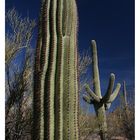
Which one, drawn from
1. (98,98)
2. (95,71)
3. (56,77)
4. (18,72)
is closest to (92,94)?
(98,98)

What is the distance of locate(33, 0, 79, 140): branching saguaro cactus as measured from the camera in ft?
11.3

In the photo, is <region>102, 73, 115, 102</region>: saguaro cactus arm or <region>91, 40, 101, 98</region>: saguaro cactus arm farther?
<region>91, 40, 101, 98</region>: saguaro cactus arm

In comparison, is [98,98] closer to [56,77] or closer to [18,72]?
[18,72]

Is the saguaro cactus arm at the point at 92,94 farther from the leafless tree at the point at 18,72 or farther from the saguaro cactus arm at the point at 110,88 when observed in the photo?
the leafless tree at the point at 18,72

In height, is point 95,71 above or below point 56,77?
above

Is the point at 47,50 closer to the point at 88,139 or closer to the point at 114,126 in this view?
the point at 88,139

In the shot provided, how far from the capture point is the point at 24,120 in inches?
215

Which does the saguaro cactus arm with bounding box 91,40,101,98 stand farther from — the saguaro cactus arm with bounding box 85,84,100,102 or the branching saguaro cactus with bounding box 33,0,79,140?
the branching saguaro cactus with bounding box 33,0,79,140

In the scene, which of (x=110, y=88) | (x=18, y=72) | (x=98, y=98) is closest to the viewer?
(x=18, y=72)

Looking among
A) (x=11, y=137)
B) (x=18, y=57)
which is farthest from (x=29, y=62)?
(x=11, y=137)

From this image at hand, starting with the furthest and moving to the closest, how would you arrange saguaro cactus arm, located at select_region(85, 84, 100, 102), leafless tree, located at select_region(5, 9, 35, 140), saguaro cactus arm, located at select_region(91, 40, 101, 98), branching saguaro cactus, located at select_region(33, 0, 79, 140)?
1. saguaro cactus arm, located at select_region(85, 84, 100, 102)
2. saguaro cactus arm, located at select_region(91, 40, 101, 98)
3. leafless tree, located at select_region(5, 9, 35, 140)
4. branching saguaro cactus, located at select_region(33, 0, 79, 140)

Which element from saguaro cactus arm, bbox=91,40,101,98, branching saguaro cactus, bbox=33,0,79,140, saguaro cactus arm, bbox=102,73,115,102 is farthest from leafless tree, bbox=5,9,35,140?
branching saguaro cactus, bbox=33,0,79,140

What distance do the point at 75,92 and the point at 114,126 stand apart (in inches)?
190

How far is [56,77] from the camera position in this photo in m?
3.56
